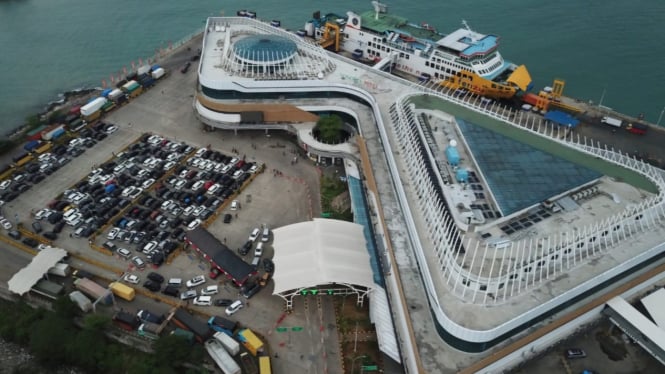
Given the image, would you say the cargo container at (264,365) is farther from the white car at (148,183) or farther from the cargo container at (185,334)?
the white car at (148,183)

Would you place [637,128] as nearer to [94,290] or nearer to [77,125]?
[94,290]

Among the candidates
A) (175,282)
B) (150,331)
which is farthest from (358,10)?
(150,331)

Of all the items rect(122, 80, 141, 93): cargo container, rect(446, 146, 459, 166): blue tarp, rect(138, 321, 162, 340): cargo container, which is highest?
rect(446, 146, 459, 166): blue tarp

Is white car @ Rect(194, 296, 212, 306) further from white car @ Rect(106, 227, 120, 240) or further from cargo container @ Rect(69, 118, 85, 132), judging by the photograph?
cargo container @ Rect(69, 118, 85, 132)

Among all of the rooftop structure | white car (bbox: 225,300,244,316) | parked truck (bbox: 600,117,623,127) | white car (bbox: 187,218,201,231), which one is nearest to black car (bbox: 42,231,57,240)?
white car (bbox: 187,218,201,231)

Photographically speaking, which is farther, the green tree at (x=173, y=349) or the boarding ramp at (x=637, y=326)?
the boarding ramp at (x=637, y=326)

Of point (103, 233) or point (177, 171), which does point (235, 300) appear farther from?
point (177, 171)

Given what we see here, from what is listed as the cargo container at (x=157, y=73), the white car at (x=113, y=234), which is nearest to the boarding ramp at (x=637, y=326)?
the white car at (x=113, y=234)
